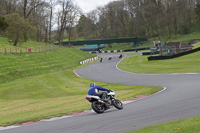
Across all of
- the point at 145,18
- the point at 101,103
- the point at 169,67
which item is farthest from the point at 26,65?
the point at 145,18

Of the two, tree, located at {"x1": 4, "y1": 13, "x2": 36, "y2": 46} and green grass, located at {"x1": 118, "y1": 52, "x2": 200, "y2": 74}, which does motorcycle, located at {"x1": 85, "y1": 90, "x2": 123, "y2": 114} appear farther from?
tree, located at {"x1": 4, "y1": 13, "x2": 36, "y2": 46}

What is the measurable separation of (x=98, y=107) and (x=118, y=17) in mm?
133663

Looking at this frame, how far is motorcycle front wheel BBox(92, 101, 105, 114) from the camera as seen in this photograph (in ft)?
42.5

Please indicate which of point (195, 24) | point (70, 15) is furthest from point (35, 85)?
point (195, 24)

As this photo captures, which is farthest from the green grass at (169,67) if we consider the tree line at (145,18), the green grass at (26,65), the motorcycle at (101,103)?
the tree line at (145,18)

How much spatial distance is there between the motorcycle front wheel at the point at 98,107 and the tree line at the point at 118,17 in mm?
73858

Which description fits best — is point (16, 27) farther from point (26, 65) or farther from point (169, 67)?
point (169, 67)

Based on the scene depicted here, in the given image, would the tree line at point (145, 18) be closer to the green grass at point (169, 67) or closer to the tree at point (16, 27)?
the tree at point (16, 27)

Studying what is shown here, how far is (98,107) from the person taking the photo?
1316 cm

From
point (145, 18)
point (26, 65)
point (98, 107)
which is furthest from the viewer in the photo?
point (145, 18)

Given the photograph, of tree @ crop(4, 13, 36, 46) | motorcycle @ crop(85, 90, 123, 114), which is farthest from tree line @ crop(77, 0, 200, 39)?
motorcycle @ crop(85, 90, 123, 114)

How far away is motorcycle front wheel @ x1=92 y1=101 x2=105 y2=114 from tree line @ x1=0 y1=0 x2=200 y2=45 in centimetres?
7386

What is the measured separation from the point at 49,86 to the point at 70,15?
69.7 meters

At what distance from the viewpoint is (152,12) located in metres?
125
